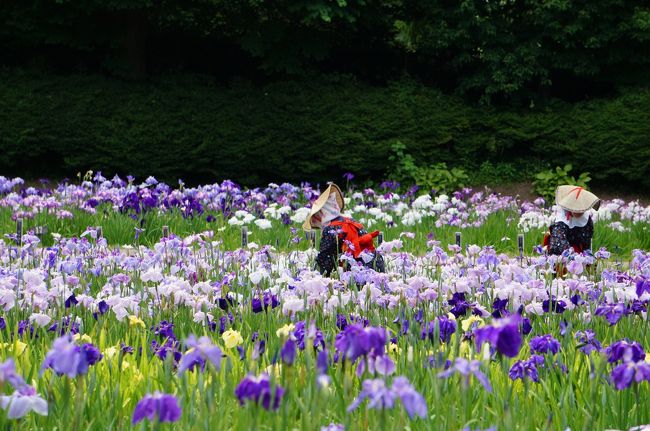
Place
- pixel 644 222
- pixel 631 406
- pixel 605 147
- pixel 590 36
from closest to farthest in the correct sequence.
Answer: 1. pixel 631 406
2. pixel 644 222
3. pixel 605 147
4. pixel 590 36

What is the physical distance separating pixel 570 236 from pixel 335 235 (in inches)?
75.4

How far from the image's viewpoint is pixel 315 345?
8.54 ft

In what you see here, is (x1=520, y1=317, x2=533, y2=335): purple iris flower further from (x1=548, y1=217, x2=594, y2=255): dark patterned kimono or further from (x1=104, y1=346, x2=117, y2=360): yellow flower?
(x1=548, y1=217, x2=594, y2=255): dark patterned kimono

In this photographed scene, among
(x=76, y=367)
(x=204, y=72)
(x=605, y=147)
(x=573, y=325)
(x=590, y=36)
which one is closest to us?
(x=76, y=367)

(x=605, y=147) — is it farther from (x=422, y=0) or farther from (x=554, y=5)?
(x=422, y=0)

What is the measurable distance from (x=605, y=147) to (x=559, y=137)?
28.8 inches

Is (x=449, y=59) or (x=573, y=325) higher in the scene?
(x=449, y=59)

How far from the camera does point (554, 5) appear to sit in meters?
12.3

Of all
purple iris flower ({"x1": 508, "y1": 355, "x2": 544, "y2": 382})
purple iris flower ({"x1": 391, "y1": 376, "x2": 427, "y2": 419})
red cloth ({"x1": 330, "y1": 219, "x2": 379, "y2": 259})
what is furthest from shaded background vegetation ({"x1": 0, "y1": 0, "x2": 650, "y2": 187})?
purple iris flower ({"x1": 391, "y1": 376, "x2": 427, "y2": 419})

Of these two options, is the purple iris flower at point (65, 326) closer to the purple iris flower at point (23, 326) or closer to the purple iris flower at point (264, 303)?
the purple iris flower at point (23, 326)

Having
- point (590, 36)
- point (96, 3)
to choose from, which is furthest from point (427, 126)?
point (96, 3)

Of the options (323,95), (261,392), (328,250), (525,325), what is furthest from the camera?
(323,95)

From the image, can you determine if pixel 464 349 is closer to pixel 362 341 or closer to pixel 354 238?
pixel 362 341

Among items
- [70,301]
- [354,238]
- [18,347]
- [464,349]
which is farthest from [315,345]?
[354,238]
